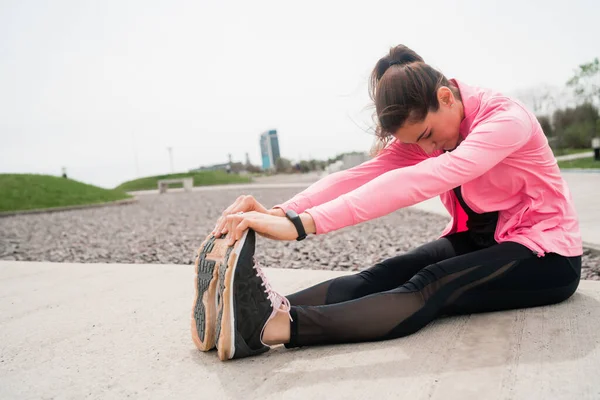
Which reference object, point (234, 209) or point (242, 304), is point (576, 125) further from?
point (242, 304)

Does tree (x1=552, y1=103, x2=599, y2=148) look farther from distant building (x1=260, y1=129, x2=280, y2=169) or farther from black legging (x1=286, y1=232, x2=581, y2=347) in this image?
distant building (x1=260, y1=129, x2=280, y2=169)

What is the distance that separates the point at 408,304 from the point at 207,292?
29.2 inches

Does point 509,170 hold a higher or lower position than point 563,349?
higher

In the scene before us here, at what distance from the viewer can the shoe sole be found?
1.64 m

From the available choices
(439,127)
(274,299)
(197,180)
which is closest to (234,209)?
(274,299)

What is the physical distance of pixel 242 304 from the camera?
167cm

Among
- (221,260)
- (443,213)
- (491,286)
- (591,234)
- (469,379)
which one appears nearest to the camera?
(469,379)

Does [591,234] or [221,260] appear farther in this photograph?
[591,234]

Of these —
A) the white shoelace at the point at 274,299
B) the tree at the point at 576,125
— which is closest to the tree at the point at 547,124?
the tree at the point at 576,125

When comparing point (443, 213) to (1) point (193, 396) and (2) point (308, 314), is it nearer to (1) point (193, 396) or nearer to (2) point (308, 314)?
(2) point (308, 314)

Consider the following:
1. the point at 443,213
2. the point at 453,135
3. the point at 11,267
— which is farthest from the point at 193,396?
the point at 443,213

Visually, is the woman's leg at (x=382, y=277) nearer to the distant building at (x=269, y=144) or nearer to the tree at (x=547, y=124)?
the tree at (x=547, y=124)

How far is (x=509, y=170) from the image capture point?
1915 mm

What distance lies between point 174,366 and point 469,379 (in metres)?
1.00
